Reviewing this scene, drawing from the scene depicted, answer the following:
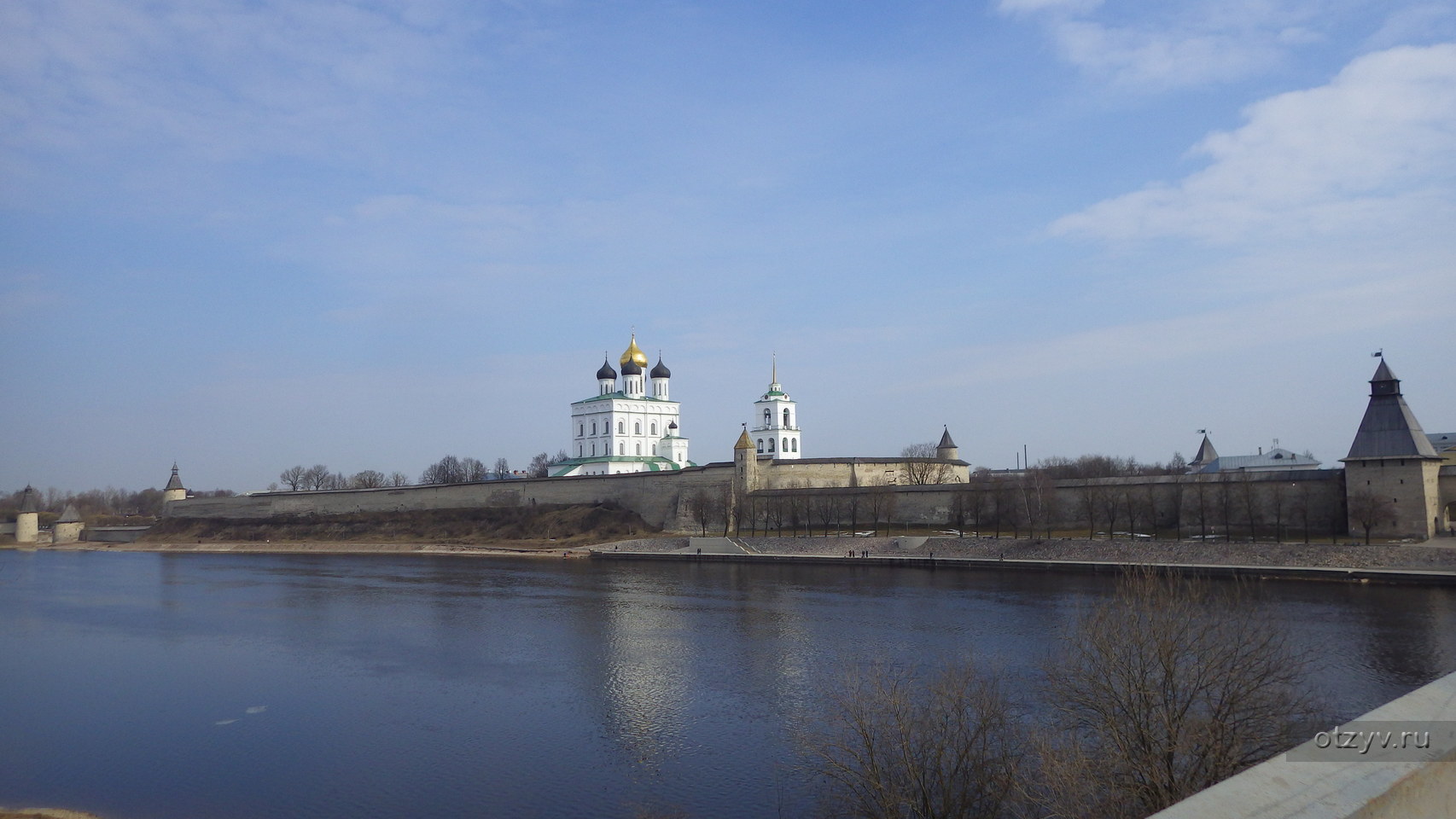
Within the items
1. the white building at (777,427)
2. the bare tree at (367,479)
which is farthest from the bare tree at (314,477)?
the white building at (777,427)

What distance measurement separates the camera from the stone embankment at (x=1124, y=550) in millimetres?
19609

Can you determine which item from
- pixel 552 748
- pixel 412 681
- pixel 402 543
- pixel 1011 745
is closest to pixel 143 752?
pixel 412 681

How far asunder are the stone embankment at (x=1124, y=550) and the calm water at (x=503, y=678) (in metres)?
1.42

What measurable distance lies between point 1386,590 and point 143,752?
20.4m

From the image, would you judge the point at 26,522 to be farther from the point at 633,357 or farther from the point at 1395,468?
the point at 1395,468

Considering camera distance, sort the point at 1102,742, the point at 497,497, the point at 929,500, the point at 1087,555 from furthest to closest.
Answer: the point at 497,497
the point at 929,500
the point at 1087,555
the point at 1102,742

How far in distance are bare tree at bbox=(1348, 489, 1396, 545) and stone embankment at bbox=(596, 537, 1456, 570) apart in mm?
1491

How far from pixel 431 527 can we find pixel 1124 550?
28167 millimetres

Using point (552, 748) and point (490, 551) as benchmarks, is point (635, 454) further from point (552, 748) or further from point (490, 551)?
point (552, 748)

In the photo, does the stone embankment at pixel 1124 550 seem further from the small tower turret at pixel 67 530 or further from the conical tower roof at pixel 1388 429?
the small tower turret at pixel 67 530

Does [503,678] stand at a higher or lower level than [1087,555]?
lower

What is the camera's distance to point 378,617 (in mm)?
19531

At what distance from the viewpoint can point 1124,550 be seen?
918 inches

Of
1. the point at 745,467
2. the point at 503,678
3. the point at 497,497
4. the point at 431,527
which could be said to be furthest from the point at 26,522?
the point at 503,678
